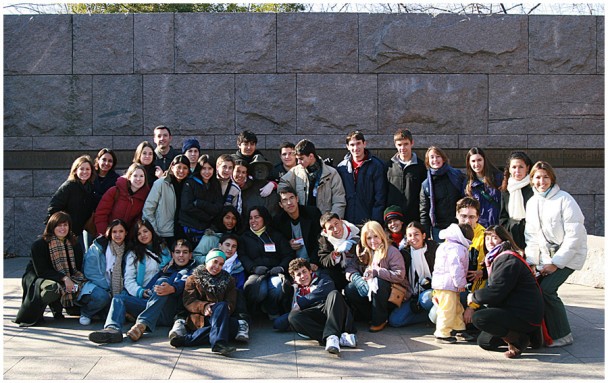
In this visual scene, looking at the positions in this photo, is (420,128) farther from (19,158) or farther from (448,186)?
(19,158)

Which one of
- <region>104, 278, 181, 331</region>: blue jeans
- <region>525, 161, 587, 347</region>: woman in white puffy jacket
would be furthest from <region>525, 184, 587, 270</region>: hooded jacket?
<region>104, 278, 181, 331</region>: blue jeans

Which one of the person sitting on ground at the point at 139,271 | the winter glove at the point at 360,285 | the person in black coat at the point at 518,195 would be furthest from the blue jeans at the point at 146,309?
the person in black coat at the point at 518,195

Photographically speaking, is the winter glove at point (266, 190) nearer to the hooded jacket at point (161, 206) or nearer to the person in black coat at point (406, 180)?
the hooded jacket at point (161, 206)

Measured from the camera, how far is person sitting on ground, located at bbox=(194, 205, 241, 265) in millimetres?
6477

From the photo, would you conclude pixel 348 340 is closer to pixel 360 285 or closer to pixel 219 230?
pixel 360 285

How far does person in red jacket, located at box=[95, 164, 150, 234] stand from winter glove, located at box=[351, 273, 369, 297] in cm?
244

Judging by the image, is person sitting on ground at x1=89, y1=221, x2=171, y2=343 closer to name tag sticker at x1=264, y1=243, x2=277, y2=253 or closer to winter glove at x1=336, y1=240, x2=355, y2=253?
name tag sticker at x1=264, y1=243, x2=277, y2=253

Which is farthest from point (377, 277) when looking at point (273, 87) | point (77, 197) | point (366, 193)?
point (273, 87)

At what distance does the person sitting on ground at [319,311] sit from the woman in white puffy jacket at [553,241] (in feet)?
5.69

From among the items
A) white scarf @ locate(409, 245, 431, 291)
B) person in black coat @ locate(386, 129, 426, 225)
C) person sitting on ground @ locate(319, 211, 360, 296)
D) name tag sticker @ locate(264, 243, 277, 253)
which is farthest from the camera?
person in black coat @ locate(386, 129, 426, 225)

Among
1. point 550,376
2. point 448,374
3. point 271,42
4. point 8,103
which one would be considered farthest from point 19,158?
point 550,376

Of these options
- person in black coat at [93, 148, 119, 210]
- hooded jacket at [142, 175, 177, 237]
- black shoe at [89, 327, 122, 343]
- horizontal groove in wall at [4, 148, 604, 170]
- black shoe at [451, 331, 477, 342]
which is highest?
horizontal groove in wall at [4, 148, 604, 170]

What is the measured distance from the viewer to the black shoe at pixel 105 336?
5.52 metres

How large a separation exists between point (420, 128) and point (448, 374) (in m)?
5.39
